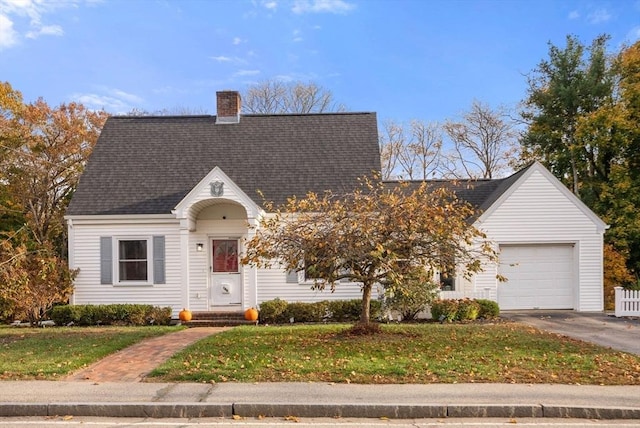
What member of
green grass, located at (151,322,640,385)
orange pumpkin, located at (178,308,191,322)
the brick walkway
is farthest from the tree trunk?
orange pumpkin, located at (178,308,191,322)

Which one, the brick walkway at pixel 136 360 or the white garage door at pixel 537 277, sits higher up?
the white garage door at pixel 537 277

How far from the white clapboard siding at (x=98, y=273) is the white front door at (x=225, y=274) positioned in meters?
1.15

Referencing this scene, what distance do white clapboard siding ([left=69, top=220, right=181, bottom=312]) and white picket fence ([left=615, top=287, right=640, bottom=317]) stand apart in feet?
45.8

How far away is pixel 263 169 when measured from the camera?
18.3 metres

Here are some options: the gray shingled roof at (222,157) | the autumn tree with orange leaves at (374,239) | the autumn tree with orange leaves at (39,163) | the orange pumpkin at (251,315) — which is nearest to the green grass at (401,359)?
the autumn tree with orange leaves at (374,239)

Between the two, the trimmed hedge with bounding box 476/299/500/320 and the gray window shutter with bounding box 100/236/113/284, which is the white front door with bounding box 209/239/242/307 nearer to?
the gray window shutter with bounding box 100/236/113/284

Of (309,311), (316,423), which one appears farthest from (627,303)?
(316,423)

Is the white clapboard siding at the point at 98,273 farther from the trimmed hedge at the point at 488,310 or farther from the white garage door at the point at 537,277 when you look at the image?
the white garage door at the point at 537,277

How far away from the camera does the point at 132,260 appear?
1688 cm

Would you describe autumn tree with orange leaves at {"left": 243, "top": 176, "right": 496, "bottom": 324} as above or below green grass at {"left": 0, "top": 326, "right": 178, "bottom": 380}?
above

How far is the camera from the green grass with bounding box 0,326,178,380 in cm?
868

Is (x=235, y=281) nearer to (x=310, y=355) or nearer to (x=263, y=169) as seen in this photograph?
(x=263, y=169)

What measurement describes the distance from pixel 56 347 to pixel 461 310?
10772 mm

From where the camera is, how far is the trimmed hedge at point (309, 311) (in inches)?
605
